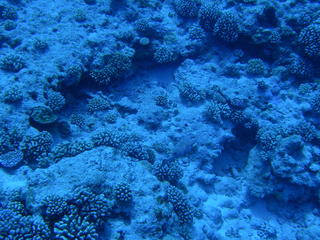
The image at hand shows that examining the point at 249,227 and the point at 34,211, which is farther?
the point at 249,227

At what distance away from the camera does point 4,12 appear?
10070 millimetres

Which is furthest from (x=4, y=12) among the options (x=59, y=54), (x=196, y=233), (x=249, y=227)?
(x=249, y=227)

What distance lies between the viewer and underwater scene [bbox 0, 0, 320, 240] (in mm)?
6961

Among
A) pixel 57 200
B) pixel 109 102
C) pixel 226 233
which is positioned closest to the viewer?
pixel 57 200

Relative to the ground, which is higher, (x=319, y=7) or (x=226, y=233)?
(x=319, y=7)

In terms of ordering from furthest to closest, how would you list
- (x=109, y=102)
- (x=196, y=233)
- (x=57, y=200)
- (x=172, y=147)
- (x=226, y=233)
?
(x=109, y=102) < (x=172, y=147) < (x=226, y=233) < (x=196, y=233) < (x=57, y=200)

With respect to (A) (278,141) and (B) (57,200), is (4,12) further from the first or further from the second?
(A) (278,141)

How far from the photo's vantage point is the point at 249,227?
9453 millimetres

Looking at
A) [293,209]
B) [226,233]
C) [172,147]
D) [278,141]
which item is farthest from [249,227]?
[172,147]

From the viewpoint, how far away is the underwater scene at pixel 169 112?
6.96 m

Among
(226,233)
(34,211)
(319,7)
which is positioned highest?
(319,7)

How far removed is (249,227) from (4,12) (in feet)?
41.7

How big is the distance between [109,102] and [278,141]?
263 inches

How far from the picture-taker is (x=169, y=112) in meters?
10.3
